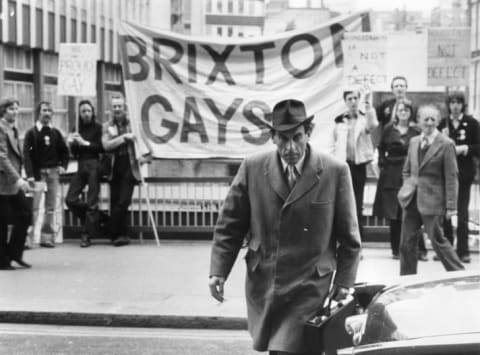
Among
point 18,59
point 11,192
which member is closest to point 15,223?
point 11,192

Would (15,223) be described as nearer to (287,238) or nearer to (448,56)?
(448,56)

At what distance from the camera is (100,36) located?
1230 inches

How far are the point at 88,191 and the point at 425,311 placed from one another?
8974 mm

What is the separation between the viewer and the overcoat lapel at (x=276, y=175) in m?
4.91

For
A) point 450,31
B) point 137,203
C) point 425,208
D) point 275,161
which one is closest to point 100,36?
point 137,203

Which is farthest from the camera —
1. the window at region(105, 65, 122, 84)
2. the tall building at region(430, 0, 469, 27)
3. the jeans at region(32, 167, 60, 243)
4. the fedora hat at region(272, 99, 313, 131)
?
the tall building at region(430, 0, 469, 27)

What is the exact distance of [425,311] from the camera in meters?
4.18

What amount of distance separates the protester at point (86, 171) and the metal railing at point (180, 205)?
0.37 metres

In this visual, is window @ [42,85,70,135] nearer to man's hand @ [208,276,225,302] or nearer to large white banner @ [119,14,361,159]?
large white banner @ [119,14,361,159]

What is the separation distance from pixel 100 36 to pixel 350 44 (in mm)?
20207

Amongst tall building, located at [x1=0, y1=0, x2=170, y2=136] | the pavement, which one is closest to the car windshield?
the pavement

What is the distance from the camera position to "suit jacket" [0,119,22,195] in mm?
10562

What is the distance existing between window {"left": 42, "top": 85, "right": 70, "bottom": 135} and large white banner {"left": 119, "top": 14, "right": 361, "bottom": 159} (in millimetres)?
12346

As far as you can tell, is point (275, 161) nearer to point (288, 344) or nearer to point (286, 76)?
point (288, 344)
